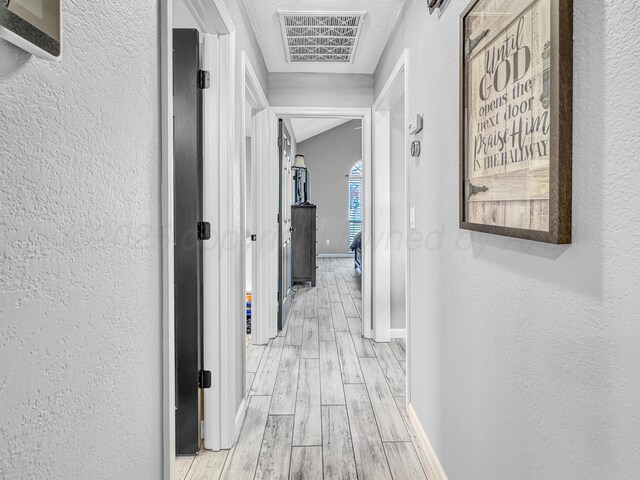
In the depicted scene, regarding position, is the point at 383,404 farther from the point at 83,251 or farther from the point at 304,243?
the point at 304,243

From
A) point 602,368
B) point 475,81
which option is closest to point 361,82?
point 475,81

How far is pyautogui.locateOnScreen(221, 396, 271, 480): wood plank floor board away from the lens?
185 cm

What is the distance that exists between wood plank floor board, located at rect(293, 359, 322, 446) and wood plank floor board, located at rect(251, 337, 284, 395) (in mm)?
187

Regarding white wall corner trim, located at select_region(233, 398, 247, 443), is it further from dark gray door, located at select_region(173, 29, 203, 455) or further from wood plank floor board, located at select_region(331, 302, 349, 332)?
wood plank floor board, located at select_region(331, 302, 349, 332)

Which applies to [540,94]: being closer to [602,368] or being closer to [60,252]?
[602,368]

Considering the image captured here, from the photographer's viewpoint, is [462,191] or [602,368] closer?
[602,368]

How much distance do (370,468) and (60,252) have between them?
1657 millimetres

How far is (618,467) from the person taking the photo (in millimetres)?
775

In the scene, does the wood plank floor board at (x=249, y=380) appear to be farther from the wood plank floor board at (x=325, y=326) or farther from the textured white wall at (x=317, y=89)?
the textured white wall at (x=317, y=89)

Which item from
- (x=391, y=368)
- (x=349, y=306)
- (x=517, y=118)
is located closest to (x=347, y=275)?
(x=349, y=306)

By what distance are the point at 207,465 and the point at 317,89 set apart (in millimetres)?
2907

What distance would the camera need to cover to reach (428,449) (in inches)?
77.5

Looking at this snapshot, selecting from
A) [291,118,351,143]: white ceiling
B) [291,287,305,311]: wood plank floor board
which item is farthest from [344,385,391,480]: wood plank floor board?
[291,118,351,143]: white ceiling

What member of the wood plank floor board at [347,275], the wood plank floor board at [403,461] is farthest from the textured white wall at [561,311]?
the wood plank floor board at [347,275]
